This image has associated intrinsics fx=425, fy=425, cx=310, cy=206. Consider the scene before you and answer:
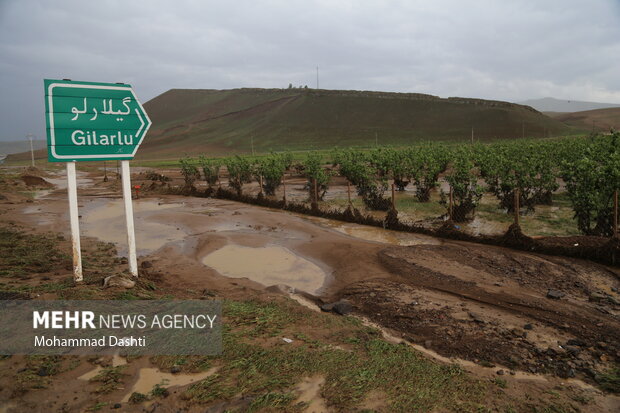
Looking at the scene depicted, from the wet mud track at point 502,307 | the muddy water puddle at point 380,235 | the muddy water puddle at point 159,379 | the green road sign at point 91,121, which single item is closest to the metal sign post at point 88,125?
the green road sign at point 91,121

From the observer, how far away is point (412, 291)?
7508 millimetres

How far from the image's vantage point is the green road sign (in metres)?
5.77

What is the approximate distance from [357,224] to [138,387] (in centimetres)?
1144

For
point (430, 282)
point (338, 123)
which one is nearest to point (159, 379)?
point (430, 282)

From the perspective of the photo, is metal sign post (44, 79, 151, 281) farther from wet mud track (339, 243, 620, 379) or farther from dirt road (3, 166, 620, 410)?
wet mud track (339, 243, 620, 379)

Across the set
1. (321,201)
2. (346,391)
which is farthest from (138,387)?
(321,201)

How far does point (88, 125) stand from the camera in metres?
6.02

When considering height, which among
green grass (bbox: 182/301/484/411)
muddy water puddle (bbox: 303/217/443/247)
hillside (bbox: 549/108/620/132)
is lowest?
muddy water puddle (bbox: 303/217/443/247)

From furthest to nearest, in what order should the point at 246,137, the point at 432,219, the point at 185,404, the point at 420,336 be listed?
the point at 246,137
the point at 432,219
the point at 420,336
the point at 185,404

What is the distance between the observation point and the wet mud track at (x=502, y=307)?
5238 millimetres

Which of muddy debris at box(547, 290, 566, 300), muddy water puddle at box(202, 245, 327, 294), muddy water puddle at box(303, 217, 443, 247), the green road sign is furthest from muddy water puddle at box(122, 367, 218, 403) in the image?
muddy water puddle at box(303, 217, 443, 247)

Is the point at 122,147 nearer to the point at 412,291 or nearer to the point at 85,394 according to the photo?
the point at 85,394

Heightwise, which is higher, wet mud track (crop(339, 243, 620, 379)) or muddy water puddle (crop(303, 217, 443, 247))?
muddy water puddle (crop(303, 217, 443, 247))

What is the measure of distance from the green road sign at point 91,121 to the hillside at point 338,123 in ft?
208
